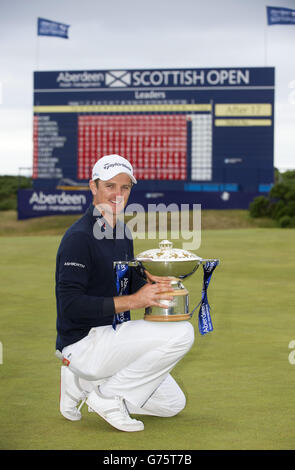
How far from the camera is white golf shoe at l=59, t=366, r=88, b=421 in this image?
4.50 m

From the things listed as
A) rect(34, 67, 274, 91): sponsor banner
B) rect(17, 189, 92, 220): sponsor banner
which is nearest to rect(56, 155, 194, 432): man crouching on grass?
rect(34, 67, 274, 91): sponsor banner

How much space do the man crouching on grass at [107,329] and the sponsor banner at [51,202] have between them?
28.3 metres

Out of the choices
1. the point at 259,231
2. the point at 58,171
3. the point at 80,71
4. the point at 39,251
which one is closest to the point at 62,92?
the point at 80,71

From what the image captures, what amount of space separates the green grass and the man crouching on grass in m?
0.22

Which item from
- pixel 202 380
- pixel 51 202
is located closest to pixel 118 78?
pixel 51 202

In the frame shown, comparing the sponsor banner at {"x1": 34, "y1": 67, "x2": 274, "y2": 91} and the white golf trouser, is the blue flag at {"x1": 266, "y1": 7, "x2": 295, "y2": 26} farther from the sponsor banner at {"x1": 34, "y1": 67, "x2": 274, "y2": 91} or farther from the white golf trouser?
the white golf trouser

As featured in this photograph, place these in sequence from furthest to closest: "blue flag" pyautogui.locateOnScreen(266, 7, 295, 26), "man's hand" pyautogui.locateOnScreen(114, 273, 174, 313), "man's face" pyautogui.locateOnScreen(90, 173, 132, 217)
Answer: "blue flag" pyautogui.locateOnScreen(266, 7, 295, 26) → "man's face" pyautogui.locateOnScreen(90, 173, 132, 217) → "man's hand" pyautogui.locateOnScreen(114, 273, 174, 313)

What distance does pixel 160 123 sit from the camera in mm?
31625

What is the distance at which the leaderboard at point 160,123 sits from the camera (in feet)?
102

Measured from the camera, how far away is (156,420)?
4.56 metres

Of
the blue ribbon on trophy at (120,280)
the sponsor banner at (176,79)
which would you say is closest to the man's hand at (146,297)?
the blue ribbon on trophy at (120,280)

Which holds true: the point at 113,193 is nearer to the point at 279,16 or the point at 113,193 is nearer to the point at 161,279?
the point at 161,279
